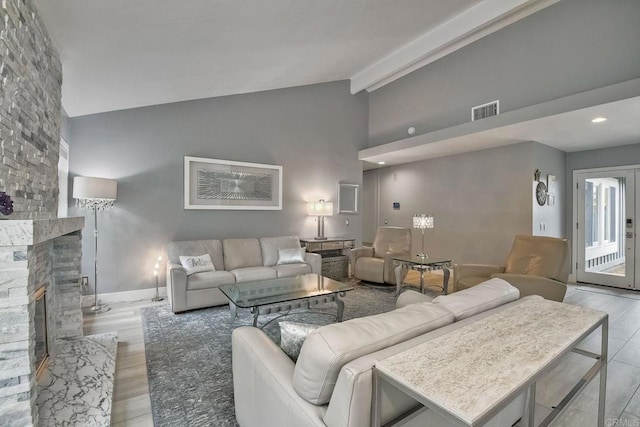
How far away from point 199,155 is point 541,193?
554 cm

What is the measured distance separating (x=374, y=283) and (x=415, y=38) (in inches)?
160

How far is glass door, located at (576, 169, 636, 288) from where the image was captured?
4.89m

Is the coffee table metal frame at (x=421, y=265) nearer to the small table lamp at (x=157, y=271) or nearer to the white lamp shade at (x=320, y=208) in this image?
the white lamp shade at (x=320, y=208)

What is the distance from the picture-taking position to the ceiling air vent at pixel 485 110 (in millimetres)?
4648

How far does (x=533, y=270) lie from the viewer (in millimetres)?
3627

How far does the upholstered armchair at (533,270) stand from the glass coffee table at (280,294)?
5.75ft

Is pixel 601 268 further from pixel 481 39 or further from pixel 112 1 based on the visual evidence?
pixel 112 1

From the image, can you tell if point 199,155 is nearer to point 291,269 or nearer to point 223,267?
point 223,267

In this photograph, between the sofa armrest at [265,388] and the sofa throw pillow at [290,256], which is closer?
the sofa armrest at [265,388]

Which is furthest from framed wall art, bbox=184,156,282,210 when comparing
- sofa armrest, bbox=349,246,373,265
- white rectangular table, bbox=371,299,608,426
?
white rectangular table, bbox=371,299,608,426

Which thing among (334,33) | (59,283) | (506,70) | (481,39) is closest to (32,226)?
(59,283)

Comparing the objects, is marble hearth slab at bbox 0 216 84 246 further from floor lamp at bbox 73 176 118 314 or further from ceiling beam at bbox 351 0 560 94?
ceiling beam at bbox 351 0 560 94

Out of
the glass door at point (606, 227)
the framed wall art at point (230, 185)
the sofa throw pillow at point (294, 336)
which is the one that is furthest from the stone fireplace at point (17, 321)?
the glass door at point (606, 227)

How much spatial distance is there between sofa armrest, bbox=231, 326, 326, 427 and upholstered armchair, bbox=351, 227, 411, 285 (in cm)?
343
